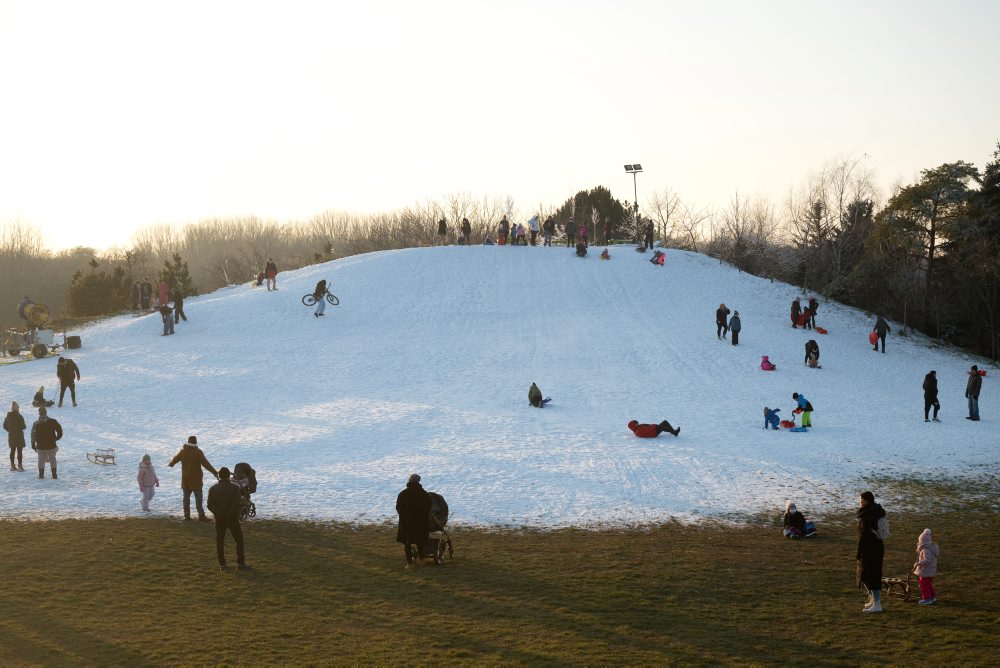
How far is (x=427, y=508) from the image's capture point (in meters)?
11.9

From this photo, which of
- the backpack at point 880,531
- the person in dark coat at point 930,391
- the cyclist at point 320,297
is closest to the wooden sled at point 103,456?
the backpack at point 880,531

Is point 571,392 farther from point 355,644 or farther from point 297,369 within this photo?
point 355,644

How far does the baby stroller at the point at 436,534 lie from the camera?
12.2 metres

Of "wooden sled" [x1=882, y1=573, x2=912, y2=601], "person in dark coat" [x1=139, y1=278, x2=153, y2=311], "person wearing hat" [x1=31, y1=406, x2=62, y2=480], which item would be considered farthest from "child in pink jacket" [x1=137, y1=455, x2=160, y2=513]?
"person in dark coat" [x1=139, y1=278, x2=153, y2=311]

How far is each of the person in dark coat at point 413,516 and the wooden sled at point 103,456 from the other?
984cm

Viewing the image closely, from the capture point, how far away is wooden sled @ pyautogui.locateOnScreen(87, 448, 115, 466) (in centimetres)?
1850

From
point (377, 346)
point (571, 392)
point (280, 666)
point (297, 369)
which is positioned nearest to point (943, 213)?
point (571, 392)

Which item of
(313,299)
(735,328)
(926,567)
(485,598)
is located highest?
(313,299)

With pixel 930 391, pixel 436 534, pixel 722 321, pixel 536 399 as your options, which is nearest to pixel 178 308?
pixel 536 399

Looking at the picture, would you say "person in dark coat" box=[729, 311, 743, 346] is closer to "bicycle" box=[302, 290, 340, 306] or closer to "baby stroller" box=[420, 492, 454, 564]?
"bicycle" box=[302, 290, 340, 306]

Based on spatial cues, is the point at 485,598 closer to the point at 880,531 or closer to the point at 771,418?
the point at 880,531

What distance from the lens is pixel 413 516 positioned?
39.2ft

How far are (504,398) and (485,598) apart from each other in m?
15.3

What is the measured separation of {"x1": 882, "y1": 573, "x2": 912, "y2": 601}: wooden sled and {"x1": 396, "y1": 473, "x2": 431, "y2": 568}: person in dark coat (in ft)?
21.9
